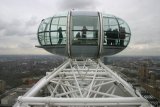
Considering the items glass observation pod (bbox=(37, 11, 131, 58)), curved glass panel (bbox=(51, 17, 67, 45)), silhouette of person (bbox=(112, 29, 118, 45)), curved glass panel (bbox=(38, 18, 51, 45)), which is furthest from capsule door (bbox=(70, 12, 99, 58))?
curved glass panel (bbox=(38, 18, 51, 45))

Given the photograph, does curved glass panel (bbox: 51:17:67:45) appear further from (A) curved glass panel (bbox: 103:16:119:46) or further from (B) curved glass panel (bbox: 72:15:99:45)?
(A) curved glass panel (bbox: 103:16:119:46)

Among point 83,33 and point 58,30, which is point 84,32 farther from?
point 58,30

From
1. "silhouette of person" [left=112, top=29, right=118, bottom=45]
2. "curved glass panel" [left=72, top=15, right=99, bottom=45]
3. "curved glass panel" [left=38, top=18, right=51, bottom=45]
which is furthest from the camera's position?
"curved glass panel" [left=38, top=18, right=51, bottom=45]

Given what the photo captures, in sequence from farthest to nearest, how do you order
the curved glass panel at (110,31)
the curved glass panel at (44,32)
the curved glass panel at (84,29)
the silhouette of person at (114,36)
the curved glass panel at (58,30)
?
the curved glass panel at (44,32)
the silhouette of person at (114,36)
the curved glass panel at (110,31)
the curved glass panel at (58,30)
the curved glass panel at (84,29)

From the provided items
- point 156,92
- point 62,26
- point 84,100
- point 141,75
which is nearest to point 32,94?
point 84,100

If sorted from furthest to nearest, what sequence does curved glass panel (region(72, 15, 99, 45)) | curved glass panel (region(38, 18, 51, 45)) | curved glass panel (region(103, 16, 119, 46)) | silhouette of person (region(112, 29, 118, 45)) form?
curved glass panel (region(38, 18, 51, 45)), silhouette of person (region(112, 29, 118, 45)), curved glass panel (region(103, 16, 119, 46)), curved glass panel (region(72, 15, 99, 45))

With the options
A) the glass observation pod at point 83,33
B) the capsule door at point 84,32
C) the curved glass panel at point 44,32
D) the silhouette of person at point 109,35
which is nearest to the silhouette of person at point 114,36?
the glass observation pod at point 83,33

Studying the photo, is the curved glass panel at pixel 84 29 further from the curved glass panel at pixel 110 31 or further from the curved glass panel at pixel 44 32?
the curved glass panel at pixel 44 32

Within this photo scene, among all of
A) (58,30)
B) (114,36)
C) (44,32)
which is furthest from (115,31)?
(44,32)

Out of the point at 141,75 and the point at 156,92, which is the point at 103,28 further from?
the point at 141,75
